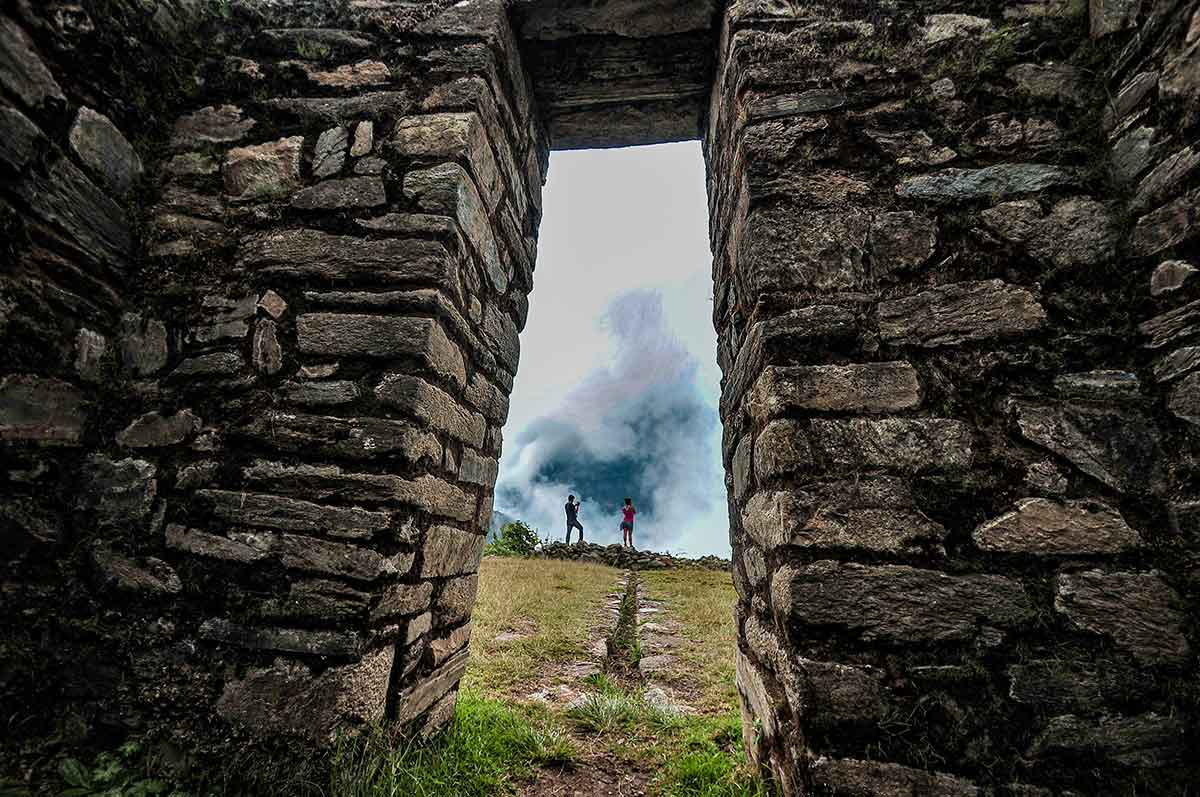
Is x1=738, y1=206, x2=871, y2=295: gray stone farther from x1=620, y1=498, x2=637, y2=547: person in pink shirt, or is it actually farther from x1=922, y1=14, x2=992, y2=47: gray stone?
x1=620, y1=498, x2=637, y2=547: person in pink shirt

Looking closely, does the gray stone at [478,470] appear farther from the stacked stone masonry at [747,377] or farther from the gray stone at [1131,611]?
the gray stone at [1131,611]

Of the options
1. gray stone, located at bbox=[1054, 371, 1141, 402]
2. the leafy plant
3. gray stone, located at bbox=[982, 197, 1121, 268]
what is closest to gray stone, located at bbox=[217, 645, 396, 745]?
the leafy plant

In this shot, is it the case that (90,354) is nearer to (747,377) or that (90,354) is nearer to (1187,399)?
(747,377)

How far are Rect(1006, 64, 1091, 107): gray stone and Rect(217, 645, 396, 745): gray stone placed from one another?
337 centimetres

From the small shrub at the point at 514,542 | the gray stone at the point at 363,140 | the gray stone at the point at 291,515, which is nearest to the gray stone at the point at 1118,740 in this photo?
the gray stone at the point at 291,515

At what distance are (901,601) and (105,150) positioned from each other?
357cm

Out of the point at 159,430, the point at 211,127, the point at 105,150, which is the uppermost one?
the point at 211,127

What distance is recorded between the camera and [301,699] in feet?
5.72

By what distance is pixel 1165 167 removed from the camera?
67.1 inches

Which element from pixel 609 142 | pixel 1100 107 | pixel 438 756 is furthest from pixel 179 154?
pixel 1100 107

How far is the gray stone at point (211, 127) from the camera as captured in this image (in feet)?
7.93

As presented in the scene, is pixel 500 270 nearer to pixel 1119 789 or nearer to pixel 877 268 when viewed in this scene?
pixel 877 268

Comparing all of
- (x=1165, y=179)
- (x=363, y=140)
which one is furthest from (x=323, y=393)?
(x=1165, y=179)

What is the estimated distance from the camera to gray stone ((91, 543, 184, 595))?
189cm
